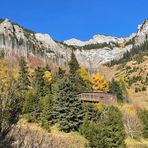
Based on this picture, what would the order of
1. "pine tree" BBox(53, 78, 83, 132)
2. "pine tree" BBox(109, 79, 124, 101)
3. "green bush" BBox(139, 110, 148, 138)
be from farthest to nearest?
"pine tree" BBox(109, 79, 124, 101) → "green bush" BBox(139, 110, 148, 138) → "pine tree" BBox(53, 78, 83, 132)

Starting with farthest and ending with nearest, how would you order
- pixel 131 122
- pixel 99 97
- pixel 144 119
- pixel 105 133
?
1. pixel 99 97
2. pixel 144 119
3. pixel 131 122
4. pixel 105 133

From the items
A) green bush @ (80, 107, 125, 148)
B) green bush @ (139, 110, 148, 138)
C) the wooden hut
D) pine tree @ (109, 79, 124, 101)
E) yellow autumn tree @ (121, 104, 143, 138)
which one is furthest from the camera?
pine tree @ (109, 79, 124, 101)

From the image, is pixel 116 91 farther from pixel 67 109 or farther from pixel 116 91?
pixel 67 109

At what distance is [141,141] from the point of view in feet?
222

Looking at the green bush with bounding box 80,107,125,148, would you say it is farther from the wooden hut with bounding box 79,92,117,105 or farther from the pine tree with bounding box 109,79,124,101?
the pine tree with bounding box 109,79,124,101

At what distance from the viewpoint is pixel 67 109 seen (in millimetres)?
61562

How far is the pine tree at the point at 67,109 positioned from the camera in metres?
60.3

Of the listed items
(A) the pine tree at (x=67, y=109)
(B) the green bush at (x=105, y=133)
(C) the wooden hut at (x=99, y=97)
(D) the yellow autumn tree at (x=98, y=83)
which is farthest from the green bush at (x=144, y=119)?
(D) the yellow autumn tree at (x=98, y=83)

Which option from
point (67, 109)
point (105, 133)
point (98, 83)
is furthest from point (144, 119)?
point (98, 83)

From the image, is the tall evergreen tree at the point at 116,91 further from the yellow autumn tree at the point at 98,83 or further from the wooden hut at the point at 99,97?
the wooden hut at the point at 99,97

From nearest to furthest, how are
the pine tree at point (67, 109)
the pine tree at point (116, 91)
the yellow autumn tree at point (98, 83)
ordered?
1. the pine tree at point (67, 109)
2. the pine tree at point (116, 91)
3. the yellow autumn tree at point (98, 83)

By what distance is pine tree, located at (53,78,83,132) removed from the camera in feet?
198

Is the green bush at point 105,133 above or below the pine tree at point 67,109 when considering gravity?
below

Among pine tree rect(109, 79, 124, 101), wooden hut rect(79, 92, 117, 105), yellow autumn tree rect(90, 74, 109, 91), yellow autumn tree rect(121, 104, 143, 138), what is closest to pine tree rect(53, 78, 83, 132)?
wooden hut rect(79, 92, 117, 105)
